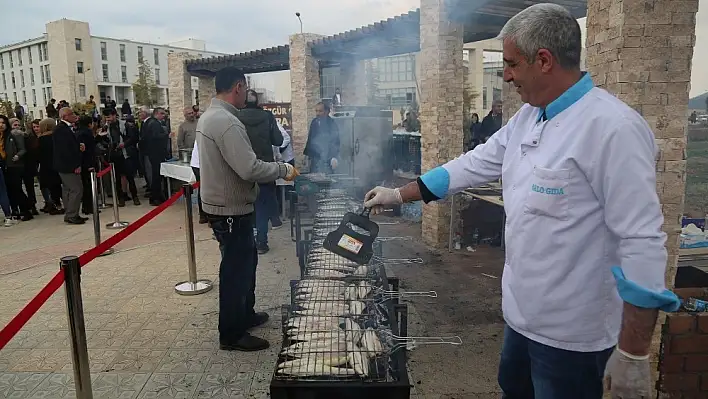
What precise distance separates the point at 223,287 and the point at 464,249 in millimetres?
4506

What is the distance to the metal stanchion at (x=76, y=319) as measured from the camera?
2846 millimetres

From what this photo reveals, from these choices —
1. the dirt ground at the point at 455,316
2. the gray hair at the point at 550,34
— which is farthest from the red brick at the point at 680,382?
the gray hair at the point at 550,34

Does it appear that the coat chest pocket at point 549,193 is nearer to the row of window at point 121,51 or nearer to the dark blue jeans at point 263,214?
the dark blue jeans at point 263,214

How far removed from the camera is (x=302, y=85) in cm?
1244

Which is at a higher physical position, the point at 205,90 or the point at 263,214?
the point at 205,90

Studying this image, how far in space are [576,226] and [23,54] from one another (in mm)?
97700

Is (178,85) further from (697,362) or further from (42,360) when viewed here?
(697,362)

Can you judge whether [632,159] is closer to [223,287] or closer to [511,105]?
[223,287]

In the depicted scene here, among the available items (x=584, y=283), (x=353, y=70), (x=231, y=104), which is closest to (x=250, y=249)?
(x=231, y=104)

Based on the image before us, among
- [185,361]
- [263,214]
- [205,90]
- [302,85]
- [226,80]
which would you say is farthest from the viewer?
[205,90]

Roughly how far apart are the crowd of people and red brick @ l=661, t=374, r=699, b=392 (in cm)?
884

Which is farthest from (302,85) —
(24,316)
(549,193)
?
(549,193)

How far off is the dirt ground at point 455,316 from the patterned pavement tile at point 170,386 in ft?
5.63

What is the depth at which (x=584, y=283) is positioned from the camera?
5.78 ft
